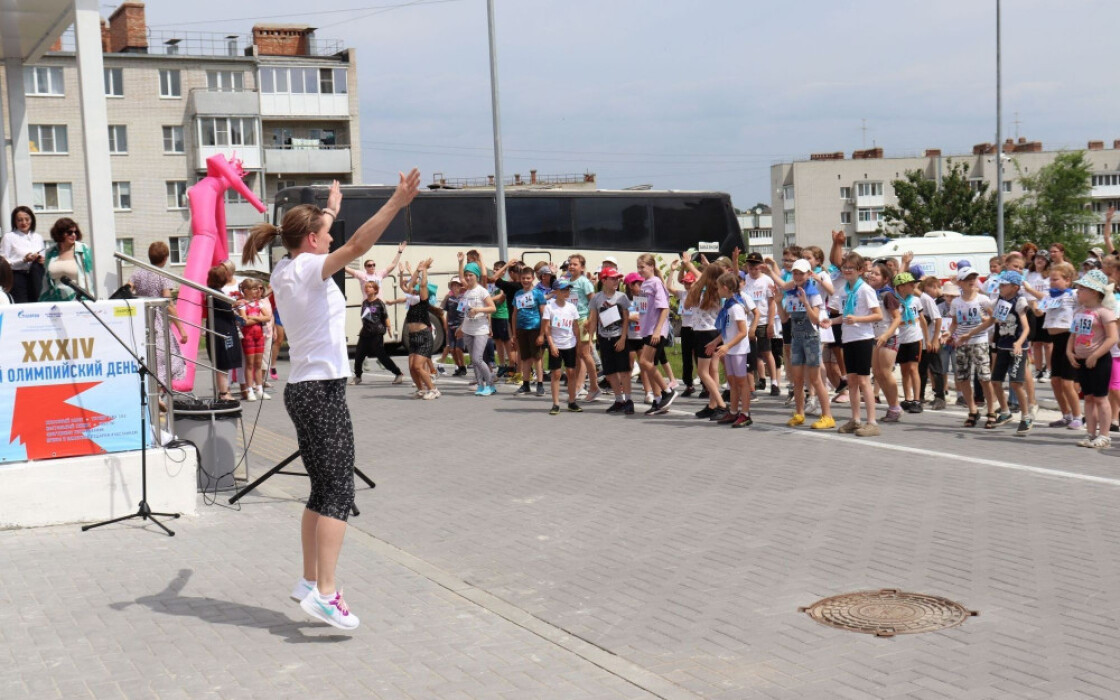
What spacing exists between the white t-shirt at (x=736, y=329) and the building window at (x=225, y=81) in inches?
2396

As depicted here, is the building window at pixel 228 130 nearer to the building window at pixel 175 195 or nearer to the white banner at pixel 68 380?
the building window at pixel 175 195

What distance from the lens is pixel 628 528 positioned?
8.11m

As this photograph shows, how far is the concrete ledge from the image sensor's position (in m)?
7.87

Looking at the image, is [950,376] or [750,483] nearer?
[750,483]

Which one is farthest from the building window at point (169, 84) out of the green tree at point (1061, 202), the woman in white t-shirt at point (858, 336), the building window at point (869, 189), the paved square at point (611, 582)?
the building window at point (869, 189)

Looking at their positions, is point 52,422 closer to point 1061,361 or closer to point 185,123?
point 1061,361

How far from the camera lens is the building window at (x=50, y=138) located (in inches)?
2504

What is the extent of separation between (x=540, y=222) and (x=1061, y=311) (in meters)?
18.4

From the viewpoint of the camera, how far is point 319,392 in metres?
5.61

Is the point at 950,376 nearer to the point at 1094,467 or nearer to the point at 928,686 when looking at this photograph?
the point at 1094,467

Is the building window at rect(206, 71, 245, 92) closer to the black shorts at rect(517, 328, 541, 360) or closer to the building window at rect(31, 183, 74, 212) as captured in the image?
the building window at rect(31, 183, 74, 212)

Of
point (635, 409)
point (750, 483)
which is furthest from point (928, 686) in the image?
point (635, 409)

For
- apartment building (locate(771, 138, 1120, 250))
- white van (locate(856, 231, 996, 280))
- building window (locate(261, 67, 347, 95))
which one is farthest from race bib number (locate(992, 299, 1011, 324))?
apartment building (locate(771, 138, 1120, 250))

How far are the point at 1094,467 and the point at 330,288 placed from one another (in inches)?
287
